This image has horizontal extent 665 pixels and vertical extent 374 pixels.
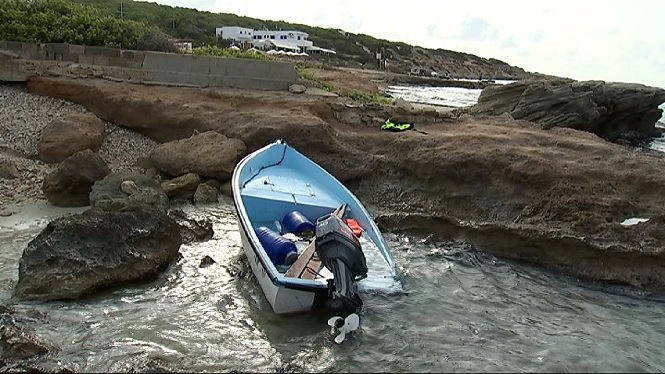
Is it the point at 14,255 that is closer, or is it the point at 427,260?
the point at 14,255

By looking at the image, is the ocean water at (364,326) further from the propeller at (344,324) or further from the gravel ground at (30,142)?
the gravel ground at (30,142)

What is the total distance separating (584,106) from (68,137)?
20132mm

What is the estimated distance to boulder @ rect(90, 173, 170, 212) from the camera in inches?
339

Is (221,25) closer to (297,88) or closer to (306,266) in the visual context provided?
(297,88)

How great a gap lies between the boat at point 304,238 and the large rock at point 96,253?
1.15 m

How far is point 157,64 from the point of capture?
14930mm

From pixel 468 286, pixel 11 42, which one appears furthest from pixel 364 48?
pixel 468 286

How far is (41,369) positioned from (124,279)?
2070mm

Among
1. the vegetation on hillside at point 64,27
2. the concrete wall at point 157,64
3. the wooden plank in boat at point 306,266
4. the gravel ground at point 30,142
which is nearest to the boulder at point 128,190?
the gravel ground at point 30,142

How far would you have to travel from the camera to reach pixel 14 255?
7.59 meters

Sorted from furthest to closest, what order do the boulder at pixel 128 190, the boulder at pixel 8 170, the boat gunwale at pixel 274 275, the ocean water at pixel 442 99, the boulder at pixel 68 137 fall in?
the ocean water at pixel 442 99 → the boulder at pixel 68 137 → the boulder at pixel 8 170 → the boulder at pixel 128 190 → the boat gunwale at pixel 274 275

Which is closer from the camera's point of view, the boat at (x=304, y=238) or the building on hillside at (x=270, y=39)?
the boat at (x=304, y=238)

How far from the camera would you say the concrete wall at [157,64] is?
1436 centimetres

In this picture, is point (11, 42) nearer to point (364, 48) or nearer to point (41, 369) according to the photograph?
point (41, 369)
